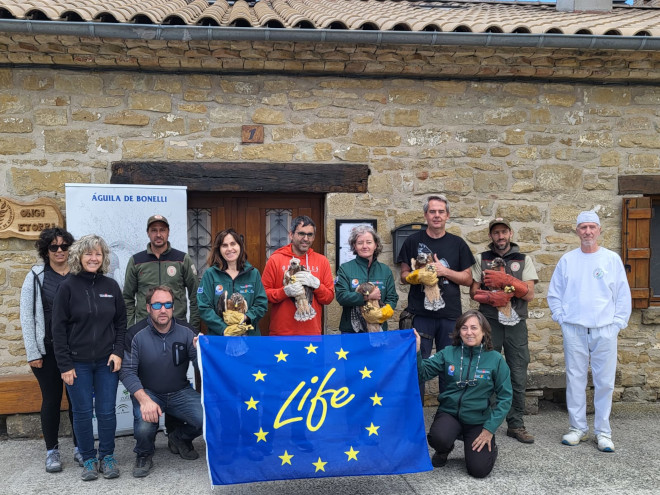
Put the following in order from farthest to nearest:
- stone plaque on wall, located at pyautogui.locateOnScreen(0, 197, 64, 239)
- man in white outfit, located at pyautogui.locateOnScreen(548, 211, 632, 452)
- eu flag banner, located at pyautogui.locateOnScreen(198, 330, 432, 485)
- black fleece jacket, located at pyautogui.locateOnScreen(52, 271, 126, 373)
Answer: stone plaque on wall, located at pyautogui.locateOnScreen(0, 197, 64, 239) → man in white outfit, located at pyautogui.locateOnScreen(548, 211, 632, 452) → black fleece jacket, located at pyautogui.locateOnScreen(52, 271, 126, 373) → eu flag banner, located at pyautogui.locateOnScreen(198, 330, 432, 485)

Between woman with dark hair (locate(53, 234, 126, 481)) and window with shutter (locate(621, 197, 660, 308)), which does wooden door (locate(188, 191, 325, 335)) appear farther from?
window with shutter (locate(621, 197, 660, 308))

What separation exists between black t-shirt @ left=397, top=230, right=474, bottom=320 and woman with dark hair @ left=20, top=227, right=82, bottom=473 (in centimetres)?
255

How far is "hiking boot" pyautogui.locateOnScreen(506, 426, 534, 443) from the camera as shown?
4875 mm

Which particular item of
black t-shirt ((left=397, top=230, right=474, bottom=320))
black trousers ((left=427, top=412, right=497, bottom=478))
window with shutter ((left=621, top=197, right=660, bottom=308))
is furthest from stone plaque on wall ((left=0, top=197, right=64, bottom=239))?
window with shutter ((left=621, top=197, right=660, bottom=308))

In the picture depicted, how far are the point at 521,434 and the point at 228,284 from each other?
2558 millimetres

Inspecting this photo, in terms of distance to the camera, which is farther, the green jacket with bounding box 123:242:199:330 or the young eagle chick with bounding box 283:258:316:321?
the green jacket with bounding box 123:242:199:330

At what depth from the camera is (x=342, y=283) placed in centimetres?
469

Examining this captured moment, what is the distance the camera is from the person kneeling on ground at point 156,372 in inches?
164

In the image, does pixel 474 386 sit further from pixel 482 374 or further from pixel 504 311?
pixel 504 311

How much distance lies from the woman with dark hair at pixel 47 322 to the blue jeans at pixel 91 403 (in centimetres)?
27

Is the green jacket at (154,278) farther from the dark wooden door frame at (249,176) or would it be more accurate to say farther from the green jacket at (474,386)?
the green jacket at (474,386)

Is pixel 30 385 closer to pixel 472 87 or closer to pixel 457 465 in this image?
pixel 457 465

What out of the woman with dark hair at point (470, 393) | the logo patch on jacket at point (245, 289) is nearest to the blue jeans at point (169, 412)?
the logo patch on jacket at point (245, 289)

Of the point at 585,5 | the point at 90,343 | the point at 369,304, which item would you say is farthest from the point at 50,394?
the point at 585,5
